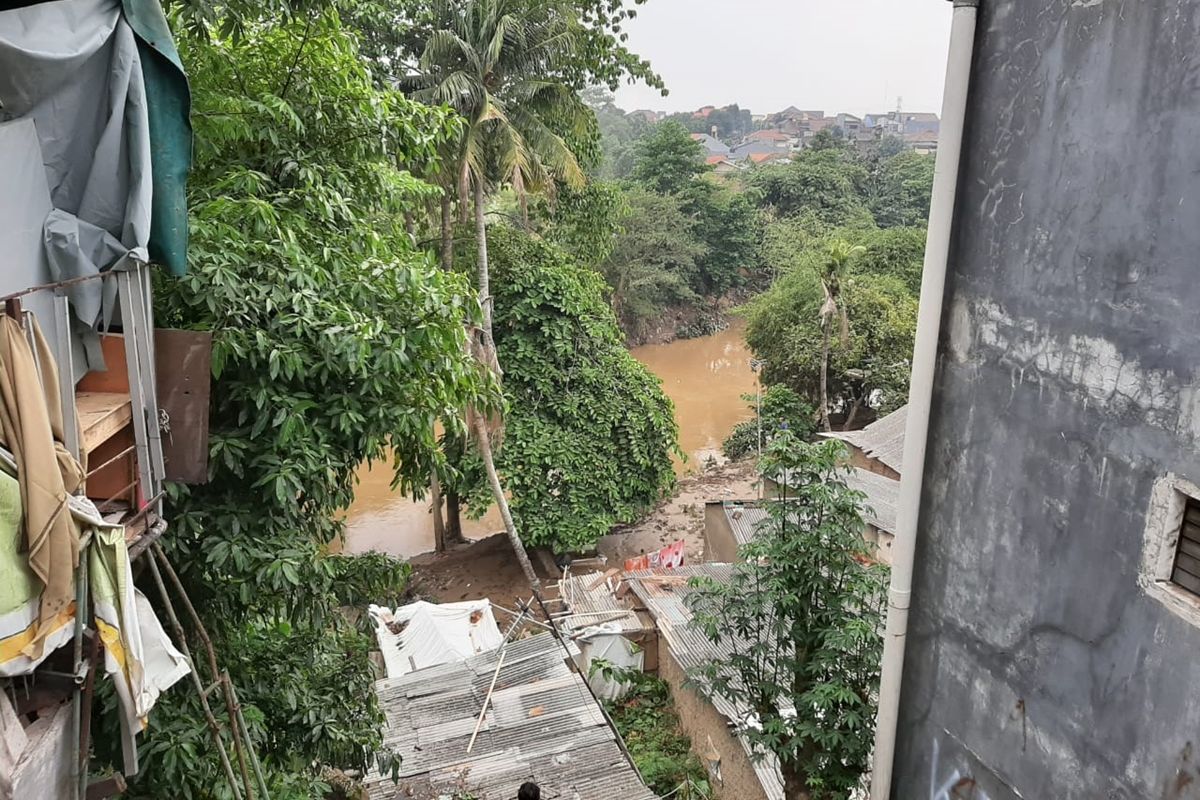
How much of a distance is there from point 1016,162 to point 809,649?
10.5 ft

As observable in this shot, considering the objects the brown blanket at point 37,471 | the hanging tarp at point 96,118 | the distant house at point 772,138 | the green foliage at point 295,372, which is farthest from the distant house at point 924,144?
the brown blanket at point 37,471

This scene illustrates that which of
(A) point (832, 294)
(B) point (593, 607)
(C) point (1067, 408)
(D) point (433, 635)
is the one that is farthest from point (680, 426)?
(C) point (1067, 408)

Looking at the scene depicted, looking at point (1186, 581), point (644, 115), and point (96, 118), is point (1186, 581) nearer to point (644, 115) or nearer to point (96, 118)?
point (96, 118)

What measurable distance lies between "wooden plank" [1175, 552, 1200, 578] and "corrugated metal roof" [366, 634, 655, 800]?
15.1ft

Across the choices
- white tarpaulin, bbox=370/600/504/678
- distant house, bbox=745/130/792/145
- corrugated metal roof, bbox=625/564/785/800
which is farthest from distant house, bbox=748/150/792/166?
white tarpaulin, bbox=370/600/504/678

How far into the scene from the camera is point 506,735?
7551 millimetres

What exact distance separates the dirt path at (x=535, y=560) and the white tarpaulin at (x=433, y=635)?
292 cm

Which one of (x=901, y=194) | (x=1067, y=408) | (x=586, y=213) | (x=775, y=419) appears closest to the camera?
(x=1067, y=408)

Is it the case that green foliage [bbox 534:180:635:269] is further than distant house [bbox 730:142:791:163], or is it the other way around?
distant house [bbox 730:142:791:163]

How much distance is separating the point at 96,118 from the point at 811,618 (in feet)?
15.0

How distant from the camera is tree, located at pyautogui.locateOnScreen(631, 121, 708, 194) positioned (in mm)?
33938

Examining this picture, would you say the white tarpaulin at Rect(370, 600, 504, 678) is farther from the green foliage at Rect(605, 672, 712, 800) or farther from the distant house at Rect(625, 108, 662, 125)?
the distant house at Rect(625, 108, 662, 125)

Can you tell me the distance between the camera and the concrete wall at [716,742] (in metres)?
8.12

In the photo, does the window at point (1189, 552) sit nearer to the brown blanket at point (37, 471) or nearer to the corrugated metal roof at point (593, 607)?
the brown blanket at point (37, 471)
